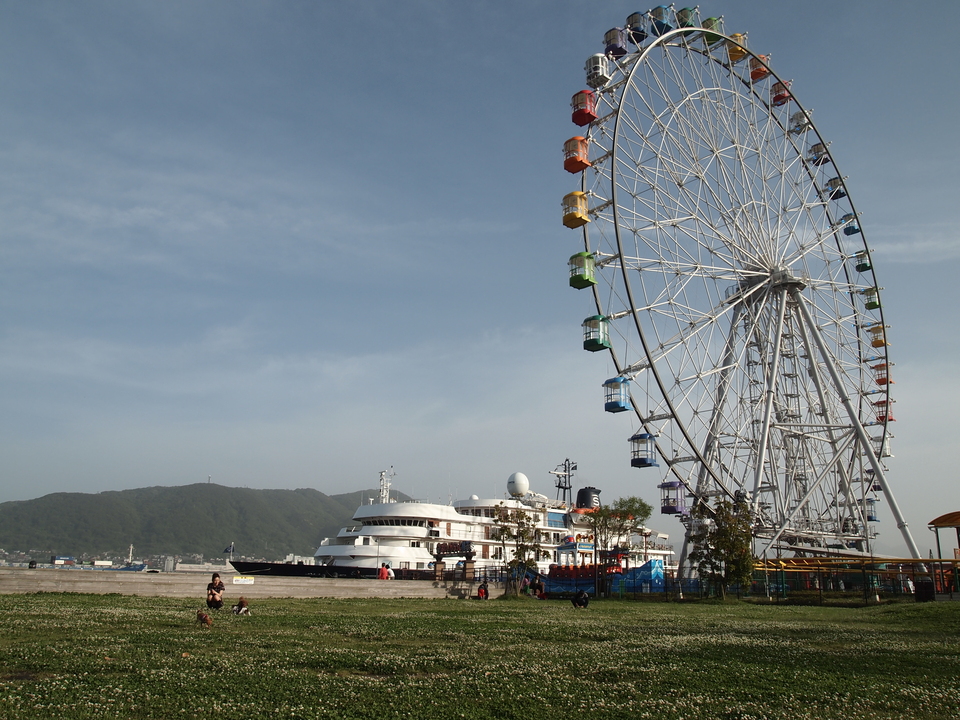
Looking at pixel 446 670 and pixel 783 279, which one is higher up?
pixel 783 279

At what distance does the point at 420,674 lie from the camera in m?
10.2

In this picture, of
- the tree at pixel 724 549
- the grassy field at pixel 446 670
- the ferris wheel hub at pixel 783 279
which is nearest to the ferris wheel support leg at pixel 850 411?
the ferris wheel hub at pixel 783 279

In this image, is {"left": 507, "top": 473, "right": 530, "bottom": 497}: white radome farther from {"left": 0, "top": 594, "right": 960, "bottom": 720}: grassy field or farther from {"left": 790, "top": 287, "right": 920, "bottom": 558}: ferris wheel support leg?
{"left": 0, "top": 594, "right": 960, "bottom": 720}: grassy field

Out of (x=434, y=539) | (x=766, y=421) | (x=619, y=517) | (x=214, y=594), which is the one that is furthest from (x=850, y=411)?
(x=214, y=594)

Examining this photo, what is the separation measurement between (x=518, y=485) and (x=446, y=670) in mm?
66453

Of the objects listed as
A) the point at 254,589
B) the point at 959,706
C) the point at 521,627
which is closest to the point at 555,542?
the point at 254,589

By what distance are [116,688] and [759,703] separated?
7.69 m

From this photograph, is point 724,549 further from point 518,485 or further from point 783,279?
point 518,485

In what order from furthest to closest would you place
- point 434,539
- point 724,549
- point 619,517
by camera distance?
point 434,539, point 619,517, point 724,549

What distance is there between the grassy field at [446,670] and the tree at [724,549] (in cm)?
1926

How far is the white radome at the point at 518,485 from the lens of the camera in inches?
3000

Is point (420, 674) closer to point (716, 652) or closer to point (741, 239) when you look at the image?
point (716, 652)

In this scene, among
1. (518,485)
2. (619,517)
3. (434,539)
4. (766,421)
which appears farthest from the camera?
(518,485)

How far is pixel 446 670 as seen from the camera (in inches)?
416
